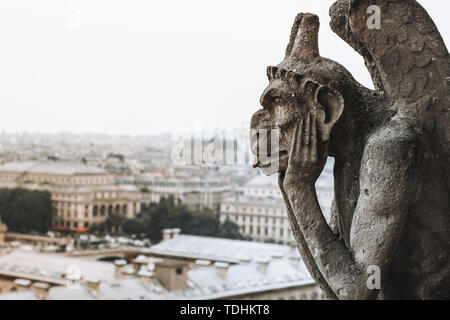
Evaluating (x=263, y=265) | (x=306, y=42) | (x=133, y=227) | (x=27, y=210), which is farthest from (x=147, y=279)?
(x=27, y=210)

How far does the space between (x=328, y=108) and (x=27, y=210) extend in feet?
87.8

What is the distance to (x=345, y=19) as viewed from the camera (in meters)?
1.41

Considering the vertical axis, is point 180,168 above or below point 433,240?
below

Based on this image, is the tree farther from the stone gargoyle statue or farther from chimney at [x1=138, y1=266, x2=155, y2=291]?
the stone gargoyle statue

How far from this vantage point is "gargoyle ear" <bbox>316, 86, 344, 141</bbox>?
127cm

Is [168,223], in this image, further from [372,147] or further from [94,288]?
[372,147]

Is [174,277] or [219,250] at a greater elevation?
[174,277]

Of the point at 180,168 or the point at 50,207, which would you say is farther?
the point at 180,168

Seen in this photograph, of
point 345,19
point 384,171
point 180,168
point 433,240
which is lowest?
point 180,168

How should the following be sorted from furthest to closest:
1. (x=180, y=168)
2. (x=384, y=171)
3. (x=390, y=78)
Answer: (x=180, y=168), (x=390, y=78), (x=384, y=171)

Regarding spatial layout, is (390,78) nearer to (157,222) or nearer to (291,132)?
(291,132)

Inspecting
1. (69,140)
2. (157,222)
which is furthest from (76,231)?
(69,140)

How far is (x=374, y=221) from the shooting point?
122 centimetres

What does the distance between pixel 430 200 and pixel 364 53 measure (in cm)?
35
